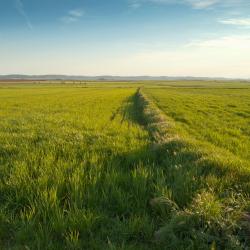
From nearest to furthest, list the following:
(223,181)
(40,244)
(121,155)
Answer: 1. (40,244)
2. (223,181)
3. (121,155)

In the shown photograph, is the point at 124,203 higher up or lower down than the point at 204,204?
lower down

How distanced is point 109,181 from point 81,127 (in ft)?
24.3

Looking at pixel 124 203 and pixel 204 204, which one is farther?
pixel 124 203

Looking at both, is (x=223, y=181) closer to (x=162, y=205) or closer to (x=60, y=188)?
(x=162, y=205)

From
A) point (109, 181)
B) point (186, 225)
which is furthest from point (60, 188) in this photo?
point (186, 225)

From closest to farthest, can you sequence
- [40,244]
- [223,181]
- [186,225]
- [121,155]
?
[40,244]
[186,225]
[223,181]
[121,155]

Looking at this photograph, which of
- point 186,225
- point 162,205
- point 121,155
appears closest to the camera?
point 186,225

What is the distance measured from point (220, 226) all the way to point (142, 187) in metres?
1.59

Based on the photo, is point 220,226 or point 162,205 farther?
point 162,205

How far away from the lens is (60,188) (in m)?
4.64

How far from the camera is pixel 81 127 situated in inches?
476

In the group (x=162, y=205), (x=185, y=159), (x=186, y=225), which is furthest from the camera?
(x=185, y=159)

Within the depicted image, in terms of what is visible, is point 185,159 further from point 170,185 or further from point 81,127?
point 81,127

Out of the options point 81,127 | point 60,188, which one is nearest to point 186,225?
point 60,188
